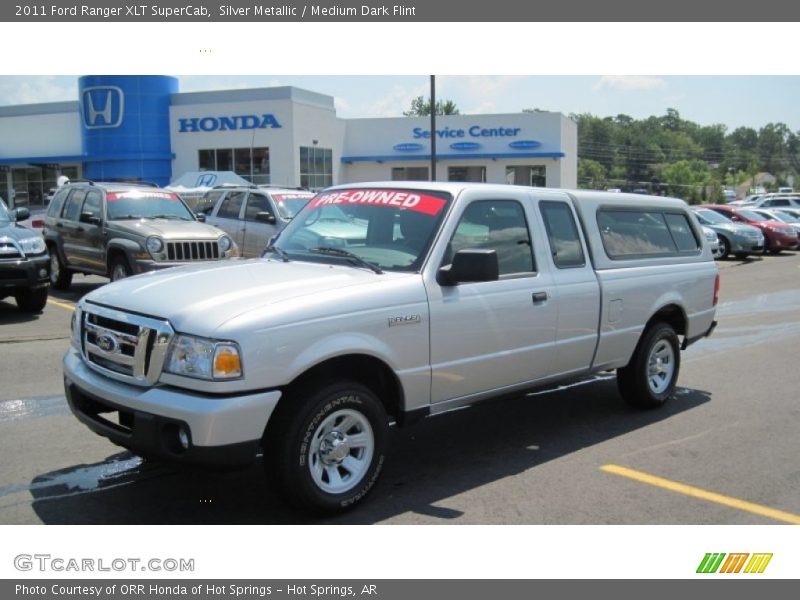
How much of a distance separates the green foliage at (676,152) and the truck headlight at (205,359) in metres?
84.4

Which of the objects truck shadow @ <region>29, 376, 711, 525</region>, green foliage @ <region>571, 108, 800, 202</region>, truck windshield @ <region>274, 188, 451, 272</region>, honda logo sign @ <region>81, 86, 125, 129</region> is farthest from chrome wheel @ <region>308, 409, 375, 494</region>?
green foliage @ <region>571, 108, 800, 202</region>

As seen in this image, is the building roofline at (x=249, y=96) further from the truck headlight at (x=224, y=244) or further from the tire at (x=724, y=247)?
the truck headlight at (x=224, y=244)

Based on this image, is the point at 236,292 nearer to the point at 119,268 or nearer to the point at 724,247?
the point at 119,268

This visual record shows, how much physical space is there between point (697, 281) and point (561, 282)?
2.18 meters

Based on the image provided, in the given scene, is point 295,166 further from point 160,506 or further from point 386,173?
point 160,506

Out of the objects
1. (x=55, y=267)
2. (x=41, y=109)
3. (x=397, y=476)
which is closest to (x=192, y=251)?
(x=55, y=267)

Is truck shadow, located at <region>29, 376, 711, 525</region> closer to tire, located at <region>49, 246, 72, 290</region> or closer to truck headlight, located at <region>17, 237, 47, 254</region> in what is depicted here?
truck headlight, located at <region>17, 237, 47, 254</region>

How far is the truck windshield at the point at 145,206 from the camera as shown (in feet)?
42.2

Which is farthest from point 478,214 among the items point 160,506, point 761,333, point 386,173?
point 386,173

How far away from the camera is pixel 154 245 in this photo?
1178 centimetres

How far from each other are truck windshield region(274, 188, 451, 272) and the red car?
22.8m

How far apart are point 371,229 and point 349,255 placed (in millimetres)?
294

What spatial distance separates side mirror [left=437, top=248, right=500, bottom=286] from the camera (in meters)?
4.79

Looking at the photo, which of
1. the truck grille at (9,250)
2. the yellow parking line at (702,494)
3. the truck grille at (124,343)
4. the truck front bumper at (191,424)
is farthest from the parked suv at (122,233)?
the yellow parking line at (702,494)
